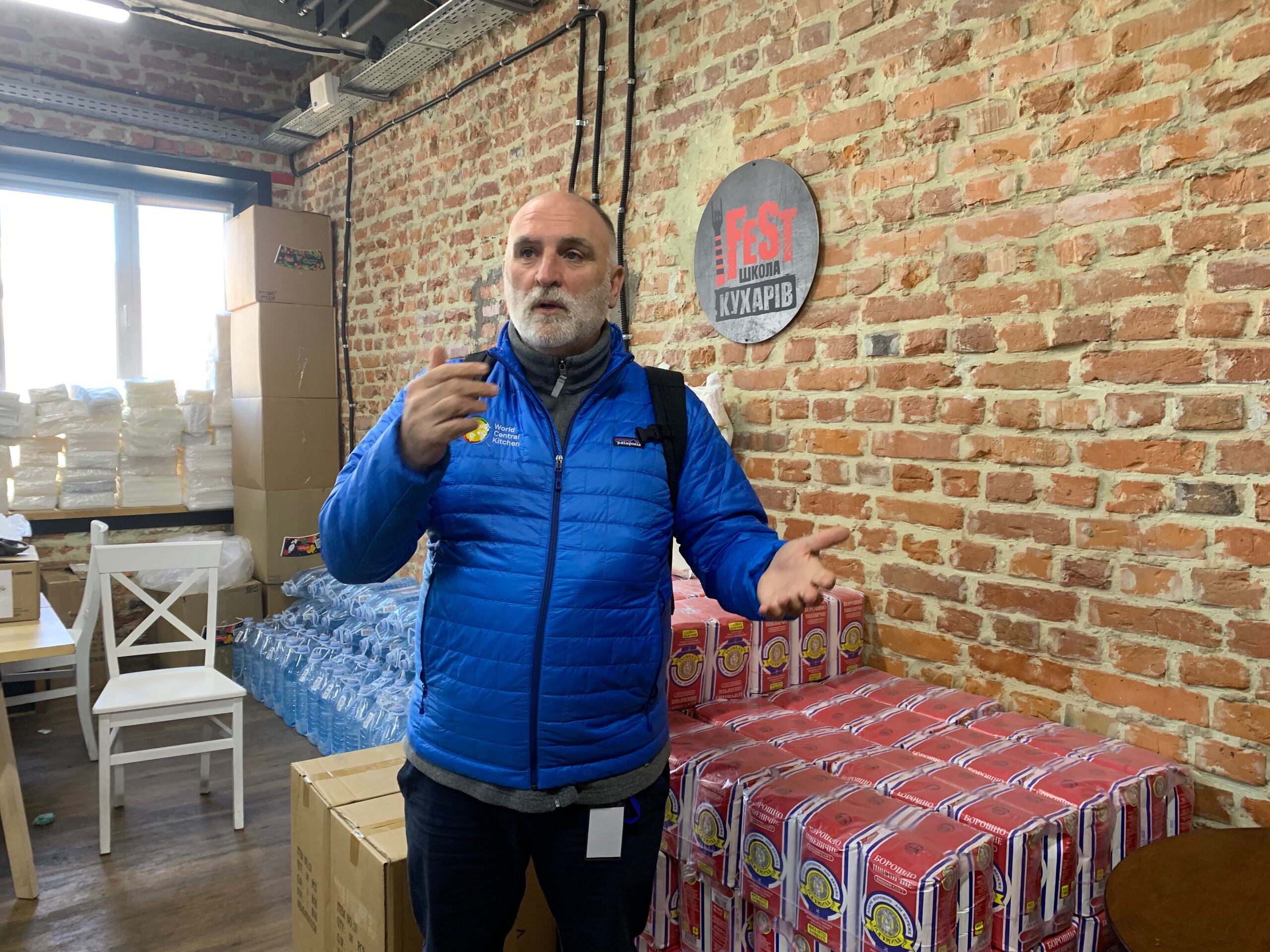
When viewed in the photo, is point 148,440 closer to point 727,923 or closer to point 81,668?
point 81,668

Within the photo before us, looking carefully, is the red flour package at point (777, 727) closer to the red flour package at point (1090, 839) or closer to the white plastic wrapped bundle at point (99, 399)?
the red flour package at point (1090, 839)

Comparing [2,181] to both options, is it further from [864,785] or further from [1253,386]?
[1253,386]

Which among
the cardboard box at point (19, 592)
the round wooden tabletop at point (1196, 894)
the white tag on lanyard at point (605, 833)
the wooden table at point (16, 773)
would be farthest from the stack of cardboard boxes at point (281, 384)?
the round wooden tabletop at point (1196, 894)

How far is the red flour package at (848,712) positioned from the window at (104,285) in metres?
4.64

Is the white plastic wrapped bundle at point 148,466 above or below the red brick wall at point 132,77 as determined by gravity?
below

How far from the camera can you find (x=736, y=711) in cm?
204

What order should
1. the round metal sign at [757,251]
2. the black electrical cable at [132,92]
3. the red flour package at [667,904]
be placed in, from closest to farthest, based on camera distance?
the red flour package at [667,904] → the round metal sign at [757,251] → the black electrical cable at [132,92]

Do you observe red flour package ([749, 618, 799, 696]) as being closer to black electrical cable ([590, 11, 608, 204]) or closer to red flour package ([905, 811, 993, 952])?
red flour package ([905, 811, 993, 952])

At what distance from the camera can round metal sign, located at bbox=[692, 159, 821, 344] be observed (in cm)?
250

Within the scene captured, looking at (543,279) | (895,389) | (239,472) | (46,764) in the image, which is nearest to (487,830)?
(543,279)

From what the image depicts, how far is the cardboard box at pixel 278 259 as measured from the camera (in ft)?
16.1

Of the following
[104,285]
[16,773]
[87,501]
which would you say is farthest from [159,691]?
[104,285]

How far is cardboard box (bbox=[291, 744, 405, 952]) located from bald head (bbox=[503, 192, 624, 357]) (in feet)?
3.46

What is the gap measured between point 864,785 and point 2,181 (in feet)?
18.7
